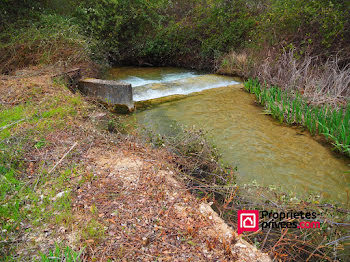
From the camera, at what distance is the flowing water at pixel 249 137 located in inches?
173

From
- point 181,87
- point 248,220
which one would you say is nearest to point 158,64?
point 181,87

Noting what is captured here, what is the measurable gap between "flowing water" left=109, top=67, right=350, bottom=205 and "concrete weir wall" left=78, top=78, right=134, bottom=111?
1.61 feet

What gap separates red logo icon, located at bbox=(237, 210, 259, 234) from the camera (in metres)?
2.96

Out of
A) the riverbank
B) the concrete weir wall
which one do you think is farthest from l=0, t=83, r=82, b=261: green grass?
the concrete weir wall

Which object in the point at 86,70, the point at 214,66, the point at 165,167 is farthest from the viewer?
the point at 214,66

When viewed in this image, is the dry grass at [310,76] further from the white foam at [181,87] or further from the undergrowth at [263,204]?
the undergrowth at [263,204]

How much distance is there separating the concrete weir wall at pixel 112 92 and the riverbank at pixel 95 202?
2.38m

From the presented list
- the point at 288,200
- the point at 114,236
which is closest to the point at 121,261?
the point at 114,236

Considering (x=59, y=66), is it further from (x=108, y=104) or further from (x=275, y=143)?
(x=275, y=143)

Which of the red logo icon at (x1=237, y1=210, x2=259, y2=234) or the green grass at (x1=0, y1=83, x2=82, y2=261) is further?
the red logo icon at (x1=237, y1=210, x2=259, y2=234)

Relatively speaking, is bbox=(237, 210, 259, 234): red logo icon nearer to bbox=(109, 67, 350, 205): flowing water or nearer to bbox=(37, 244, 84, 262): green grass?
bbox=(109, 67, 350, 205): flowing water

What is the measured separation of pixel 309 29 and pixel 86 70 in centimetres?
701

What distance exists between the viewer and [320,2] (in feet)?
26.9

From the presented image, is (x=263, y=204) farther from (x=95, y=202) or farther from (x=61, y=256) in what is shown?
(x=61, y=256)
